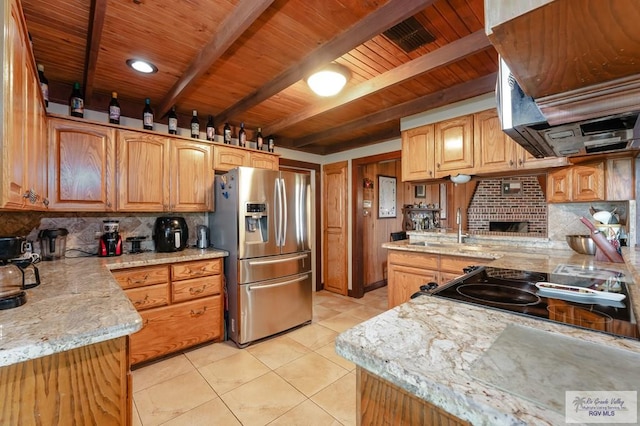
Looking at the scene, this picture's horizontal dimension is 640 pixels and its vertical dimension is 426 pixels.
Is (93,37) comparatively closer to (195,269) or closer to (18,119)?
(18,119)

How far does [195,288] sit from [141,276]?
1.52 feet

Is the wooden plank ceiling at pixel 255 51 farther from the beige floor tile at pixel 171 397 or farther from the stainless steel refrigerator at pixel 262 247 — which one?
the beige floor tile at pixel 171 397

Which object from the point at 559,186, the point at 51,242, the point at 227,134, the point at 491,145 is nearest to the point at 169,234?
the point at 51,242

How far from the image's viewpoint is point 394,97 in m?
2.72

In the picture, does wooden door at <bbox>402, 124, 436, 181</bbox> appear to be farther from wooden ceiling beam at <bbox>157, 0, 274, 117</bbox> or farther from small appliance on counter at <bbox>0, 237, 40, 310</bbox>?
small appliance on counter at <bbox>0, 237, 40, 310</bbox>

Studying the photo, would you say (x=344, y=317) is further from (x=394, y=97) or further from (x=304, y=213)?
(x=394, y=97)

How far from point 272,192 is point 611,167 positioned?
278 cm

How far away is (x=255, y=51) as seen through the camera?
192 centimetres

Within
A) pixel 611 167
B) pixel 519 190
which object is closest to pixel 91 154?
pixel 611 167

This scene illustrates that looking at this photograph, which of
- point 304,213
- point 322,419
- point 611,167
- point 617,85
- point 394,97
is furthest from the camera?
point 304,213

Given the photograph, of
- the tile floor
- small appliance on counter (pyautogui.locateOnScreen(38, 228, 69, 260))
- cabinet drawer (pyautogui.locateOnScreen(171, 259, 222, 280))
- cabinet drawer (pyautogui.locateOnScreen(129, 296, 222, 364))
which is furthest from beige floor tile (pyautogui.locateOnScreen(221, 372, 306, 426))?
small appliance on counter (pyautogui.locateOnScreen(38, 228, 69, 260))

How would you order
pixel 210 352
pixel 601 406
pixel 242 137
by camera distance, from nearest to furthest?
pixel 601 406 → pixel 210 352 → pixel 242 137

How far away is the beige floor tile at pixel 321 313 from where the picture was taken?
11.0 ft

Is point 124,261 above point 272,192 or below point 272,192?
below
